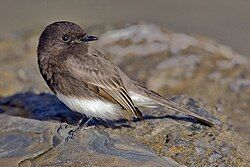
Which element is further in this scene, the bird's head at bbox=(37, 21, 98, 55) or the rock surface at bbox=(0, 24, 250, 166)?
the bird's head at bbox=(37, 21, 98, 55)

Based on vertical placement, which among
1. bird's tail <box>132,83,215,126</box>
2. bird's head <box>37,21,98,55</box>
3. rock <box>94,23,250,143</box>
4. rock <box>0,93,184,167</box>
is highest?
bird's head <box>37,21,98,55</box>

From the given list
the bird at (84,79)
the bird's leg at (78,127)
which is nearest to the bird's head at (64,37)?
the bird at (84,79)

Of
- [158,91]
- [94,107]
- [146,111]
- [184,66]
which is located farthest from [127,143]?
[184,66]

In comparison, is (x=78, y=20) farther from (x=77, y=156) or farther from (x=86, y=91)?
(x=77, y=156)

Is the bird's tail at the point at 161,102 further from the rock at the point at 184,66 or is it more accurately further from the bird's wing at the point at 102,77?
the rock at the point at 184,66

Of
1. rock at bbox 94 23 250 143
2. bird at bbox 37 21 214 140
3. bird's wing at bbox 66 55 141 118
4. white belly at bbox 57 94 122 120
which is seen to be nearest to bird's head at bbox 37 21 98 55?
bird at bbox 37 21 214 140

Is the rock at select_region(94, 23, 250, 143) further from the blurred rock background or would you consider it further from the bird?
the bird
